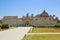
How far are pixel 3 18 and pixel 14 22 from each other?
678cm

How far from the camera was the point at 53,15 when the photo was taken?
84375 mm

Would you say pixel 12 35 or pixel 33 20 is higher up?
pixel 12 35

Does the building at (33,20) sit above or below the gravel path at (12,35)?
below

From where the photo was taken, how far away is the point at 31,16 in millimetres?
84938

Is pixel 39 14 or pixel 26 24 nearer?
pixel 26 24

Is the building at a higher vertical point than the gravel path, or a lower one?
lower

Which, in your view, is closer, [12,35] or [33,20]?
[12,35]

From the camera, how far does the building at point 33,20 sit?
80062 mm

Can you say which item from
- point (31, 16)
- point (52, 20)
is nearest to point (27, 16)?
point (31, 16)

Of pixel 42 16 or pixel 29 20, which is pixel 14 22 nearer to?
pixel 29 20

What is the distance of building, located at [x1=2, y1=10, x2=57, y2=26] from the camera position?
80.1 meters

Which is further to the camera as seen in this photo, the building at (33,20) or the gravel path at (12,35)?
the building at (33,20)

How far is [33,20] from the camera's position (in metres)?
81.0

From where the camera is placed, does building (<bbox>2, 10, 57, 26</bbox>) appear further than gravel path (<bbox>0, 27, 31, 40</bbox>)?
Yes
